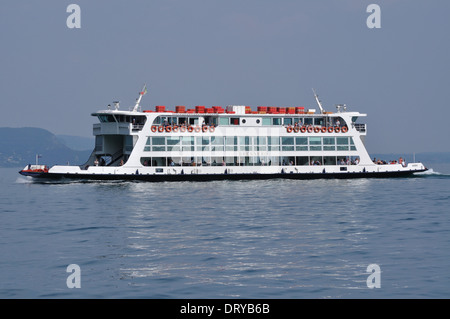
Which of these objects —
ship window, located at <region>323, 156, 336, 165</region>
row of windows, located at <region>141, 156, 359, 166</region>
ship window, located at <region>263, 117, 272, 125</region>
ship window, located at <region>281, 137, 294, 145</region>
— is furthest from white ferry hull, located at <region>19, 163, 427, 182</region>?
ship window, located at <region>263, 117, 272, 125</region>

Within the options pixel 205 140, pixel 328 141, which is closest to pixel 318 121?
pixel 328 141

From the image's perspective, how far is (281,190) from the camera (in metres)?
58.5

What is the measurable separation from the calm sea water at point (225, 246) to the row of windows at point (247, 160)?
52.8ft

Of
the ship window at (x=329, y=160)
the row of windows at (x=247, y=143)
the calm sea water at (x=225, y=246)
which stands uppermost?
the row of windows at (x=247, y=143)

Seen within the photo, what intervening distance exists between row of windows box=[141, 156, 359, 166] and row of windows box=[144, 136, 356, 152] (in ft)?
3.33

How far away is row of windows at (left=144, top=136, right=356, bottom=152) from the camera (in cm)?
6800

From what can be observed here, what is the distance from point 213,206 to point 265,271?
74.3 ft

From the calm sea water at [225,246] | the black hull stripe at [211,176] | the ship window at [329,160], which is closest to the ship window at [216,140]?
the black hull stripe at [211,176]

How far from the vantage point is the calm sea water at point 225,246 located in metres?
20.1

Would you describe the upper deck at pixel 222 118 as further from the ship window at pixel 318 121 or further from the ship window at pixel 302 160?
the ship window at pixel 302 160

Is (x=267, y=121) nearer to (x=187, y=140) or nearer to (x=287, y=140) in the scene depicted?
(x=287, y=140)

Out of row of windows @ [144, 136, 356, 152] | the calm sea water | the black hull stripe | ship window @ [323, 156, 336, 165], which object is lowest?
the calm sea water

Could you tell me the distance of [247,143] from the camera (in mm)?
70938

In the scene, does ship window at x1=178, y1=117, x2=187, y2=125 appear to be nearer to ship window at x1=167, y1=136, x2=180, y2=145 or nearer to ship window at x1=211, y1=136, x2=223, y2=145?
ship window at x1=167, y1=136, x2=180, y2=145
